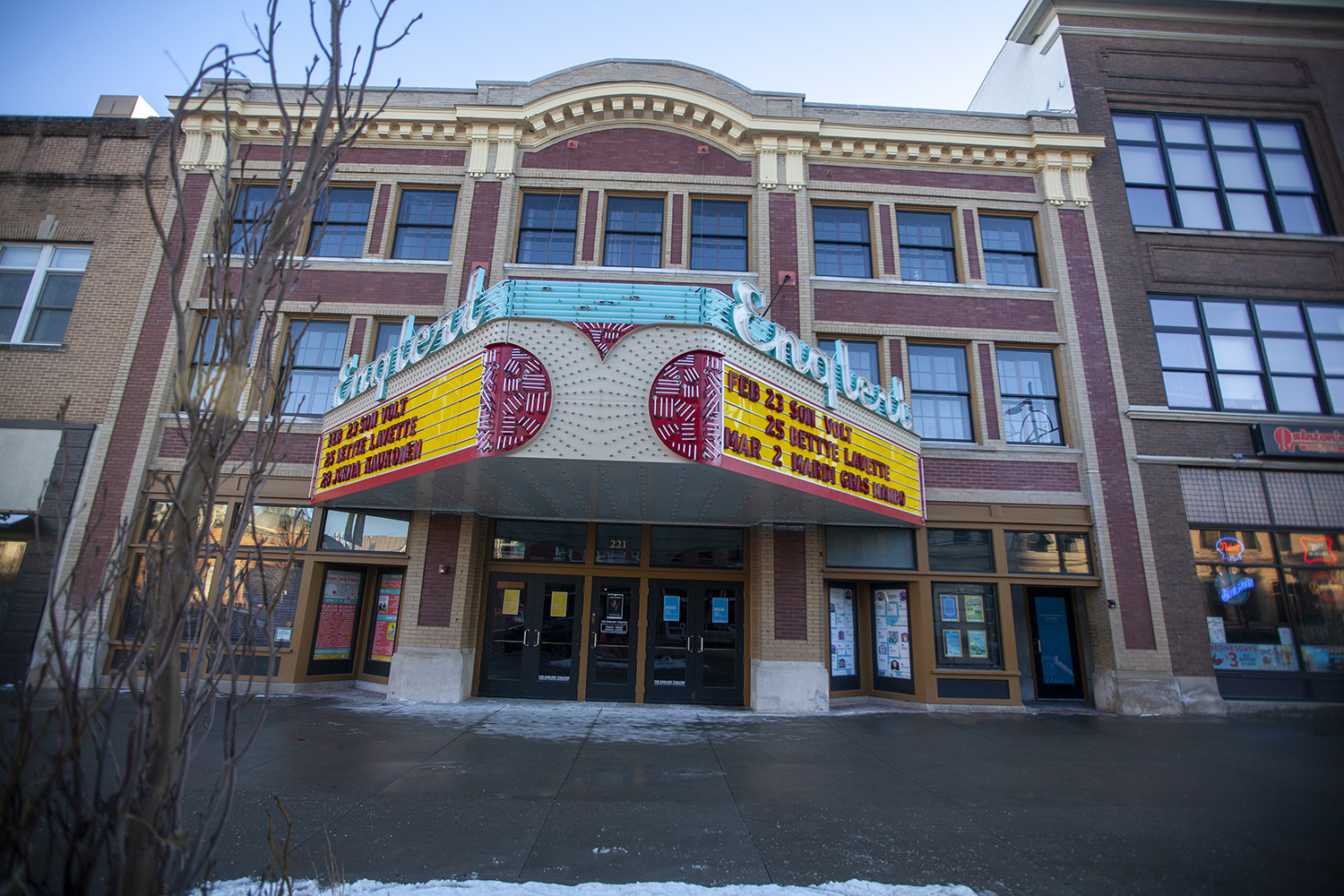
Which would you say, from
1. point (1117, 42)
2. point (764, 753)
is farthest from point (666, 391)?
point (1117, 42)

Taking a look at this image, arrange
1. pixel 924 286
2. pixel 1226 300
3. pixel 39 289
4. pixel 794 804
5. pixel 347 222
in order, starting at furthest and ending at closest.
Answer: pixel 347 222 < pixel 1226 300 < pixel 924 286 < pixel 39 289 < pixel 794 804

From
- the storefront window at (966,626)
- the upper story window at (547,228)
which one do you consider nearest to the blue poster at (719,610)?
the storefront window at (966,626)

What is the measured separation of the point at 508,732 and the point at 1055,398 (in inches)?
535

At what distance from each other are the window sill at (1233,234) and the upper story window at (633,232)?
38.5ft

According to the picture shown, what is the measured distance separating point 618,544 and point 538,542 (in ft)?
5.56

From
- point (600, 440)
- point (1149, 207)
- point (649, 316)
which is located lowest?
point (600, 440)

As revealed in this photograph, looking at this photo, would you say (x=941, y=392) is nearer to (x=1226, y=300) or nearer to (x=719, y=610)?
(x=719, y=610)

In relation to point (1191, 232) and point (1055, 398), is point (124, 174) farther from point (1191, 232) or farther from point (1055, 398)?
point (1191, 232)

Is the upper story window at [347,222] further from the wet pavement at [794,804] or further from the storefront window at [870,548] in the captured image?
the storefront window at [870,548]

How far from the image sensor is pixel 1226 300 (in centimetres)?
1530

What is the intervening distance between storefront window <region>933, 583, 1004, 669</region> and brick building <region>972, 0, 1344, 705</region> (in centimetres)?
312

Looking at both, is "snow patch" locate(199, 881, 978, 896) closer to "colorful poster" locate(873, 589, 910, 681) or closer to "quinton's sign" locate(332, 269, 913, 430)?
"quinton's sign" locate(332, 269, 913, 430)

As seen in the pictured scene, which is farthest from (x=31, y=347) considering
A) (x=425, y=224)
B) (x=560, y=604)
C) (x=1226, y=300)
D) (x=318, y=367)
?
(x=1226, y=300)

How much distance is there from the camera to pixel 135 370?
46.9 ft
